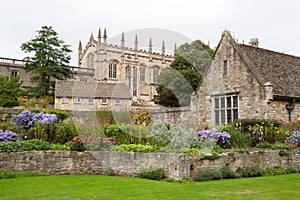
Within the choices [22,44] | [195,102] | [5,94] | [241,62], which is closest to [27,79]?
[22,44]

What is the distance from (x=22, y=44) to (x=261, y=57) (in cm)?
3189

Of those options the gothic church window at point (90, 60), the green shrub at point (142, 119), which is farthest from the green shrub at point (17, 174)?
the gothic church window at point (90, 60)

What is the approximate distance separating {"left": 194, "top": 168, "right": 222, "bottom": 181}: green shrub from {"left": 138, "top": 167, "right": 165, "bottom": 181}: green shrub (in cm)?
106

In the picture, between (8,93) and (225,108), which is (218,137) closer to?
(225,108)

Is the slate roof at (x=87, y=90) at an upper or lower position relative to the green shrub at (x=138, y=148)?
upper

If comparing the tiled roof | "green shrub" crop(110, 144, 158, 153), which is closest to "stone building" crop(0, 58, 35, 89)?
the tiled roof

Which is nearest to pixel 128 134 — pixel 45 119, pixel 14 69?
pixel 45 119

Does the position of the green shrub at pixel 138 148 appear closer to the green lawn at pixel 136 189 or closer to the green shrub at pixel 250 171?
the green lawn at pixel 136 189

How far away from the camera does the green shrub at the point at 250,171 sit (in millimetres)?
10494

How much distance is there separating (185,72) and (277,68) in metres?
13.5

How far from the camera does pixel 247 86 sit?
715 inches

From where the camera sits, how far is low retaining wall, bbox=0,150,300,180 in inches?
382

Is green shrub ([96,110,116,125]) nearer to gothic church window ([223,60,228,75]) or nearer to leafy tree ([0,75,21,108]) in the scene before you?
gothic church window ([223,60,228,75])

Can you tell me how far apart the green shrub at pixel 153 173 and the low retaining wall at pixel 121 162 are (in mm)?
129
